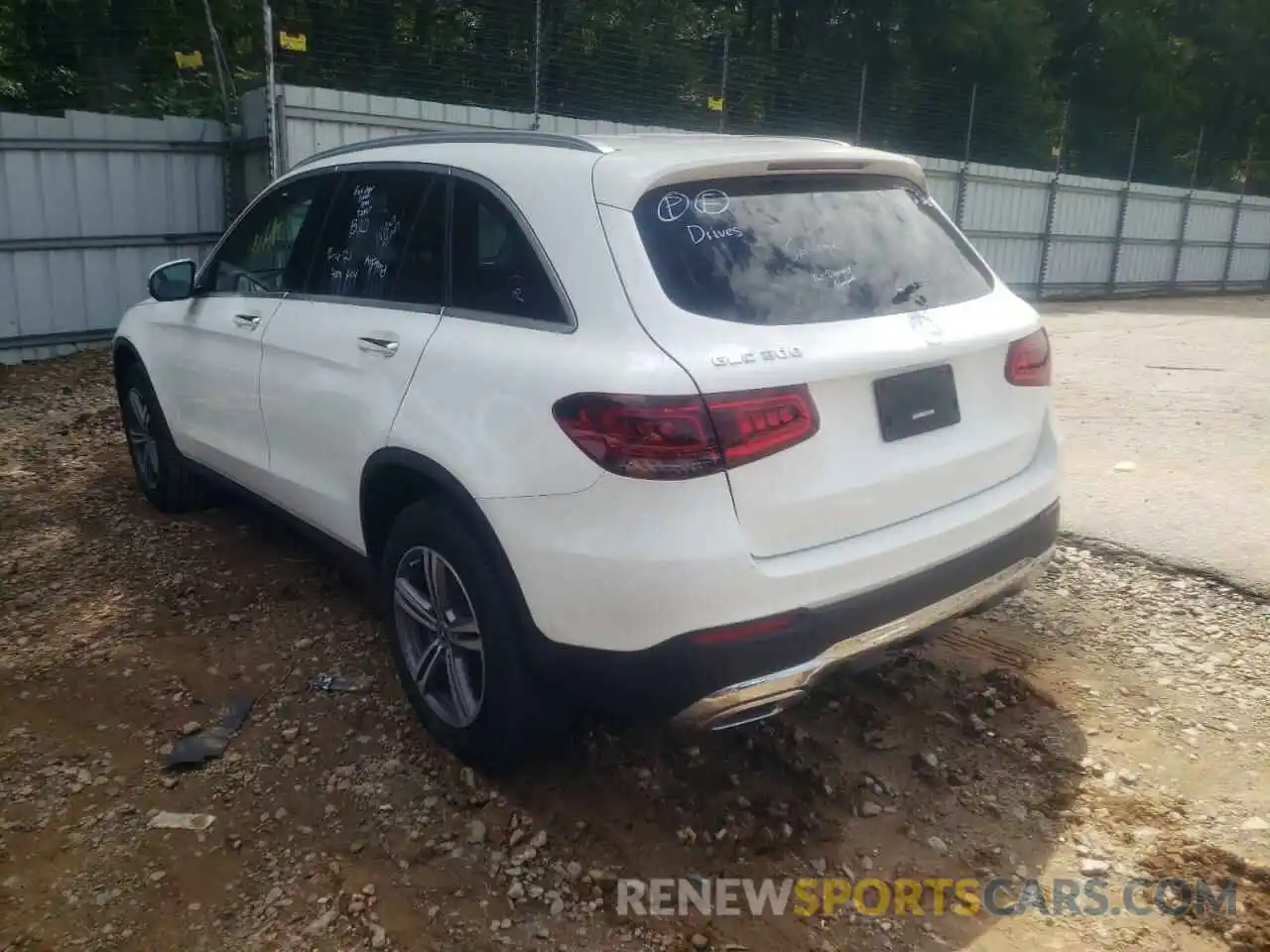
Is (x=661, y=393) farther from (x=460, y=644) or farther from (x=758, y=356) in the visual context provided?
(x=460, y=644)

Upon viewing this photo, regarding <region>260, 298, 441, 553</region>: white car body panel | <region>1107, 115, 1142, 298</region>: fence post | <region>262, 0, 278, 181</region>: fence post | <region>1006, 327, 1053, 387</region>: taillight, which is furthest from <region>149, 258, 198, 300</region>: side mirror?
<region>1107, 115, 1142, 298</region>: fence post

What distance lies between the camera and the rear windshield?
2684 millimetres

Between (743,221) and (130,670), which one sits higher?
(743,221)

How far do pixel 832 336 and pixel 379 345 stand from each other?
1411 millimetres

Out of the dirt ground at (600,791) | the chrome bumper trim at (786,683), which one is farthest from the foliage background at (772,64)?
the chrome bumper trim at (786,683)

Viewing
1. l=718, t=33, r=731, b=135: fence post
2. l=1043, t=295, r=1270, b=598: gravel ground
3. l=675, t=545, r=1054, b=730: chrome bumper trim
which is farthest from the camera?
l=718, t=33, r=731, b=135: fence post

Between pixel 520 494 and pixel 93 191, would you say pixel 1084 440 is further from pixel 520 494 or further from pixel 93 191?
pixel 93 191

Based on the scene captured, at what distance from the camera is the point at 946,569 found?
9.42 feet

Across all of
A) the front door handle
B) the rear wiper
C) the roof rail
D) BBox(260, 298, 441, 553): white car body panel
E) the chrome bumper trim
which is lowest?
the chrome bumper trim

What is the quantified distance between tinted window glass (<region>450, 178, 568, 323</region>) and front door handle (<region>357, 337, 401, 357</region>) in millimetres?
249

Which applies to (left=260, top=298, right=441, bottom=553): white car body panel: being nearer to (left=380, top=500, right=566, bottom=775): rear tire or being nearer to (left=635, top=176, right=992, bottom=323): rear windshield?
(left=380, top=500, right=566, bottom=775): rear tire

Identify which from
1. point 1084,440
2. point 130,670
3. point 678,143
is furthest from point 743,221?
point 1084,440

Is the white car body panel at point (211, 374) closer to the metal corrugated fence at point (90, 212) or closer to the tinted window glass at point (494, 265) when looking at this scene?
the tinted window glass at point (494, 265)

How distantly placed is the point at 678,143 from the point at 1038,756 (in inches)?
83.9
